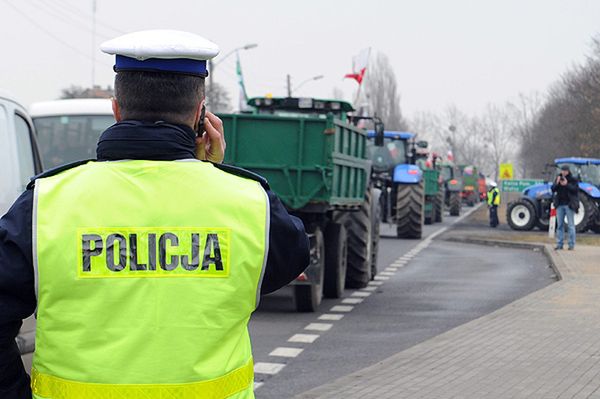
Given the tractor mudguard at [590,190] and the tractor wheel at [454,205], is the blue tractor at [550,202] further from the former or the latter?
the tractor wheel at [454,205]

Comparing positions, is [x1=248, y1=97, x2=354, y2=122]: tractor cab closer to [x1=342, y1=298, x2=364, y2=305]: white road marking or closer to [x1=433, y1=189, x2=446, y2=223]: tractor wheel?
[x1=342, y1=298, x2=364, y2=305]: white road marking

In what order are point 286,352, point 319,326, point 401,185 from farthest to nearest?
point 401,185 < point 319,326 < point 286,352

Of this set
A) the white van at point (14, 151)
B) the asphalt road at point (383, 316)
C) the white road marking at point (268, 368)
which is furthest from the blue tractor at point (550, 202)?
the white van at point (14, 151)

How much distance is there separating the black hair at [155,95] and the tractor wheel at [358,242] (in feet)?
43.1

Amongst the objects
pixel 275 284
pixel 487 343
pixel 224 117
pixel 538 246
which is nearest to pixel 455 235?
pixel 538 246

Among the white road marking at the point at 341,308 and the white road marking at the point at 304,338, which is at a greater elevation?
the white road marking at the point at 304,338

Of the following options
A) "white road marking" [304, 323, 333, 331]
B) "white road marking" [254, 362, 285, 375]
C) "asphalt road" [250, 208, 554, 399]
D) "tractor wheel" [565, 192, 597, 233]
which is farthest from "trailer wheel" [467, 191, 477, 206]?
"white road marking" [254, 362, 285, 375]

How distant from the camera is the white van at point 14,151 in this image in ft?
21.7

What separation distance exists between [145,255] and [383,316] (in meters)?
Answer: 11.5

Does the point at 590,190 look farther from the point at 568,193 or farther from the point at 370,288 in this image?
the point at 370,288

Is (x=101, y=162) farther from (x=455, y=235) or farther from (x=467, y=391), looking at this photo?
(x=455, y=235)

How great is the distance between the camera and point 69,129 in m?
19.8

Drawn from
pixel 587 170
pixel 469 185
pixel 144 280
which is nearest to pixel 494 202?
pixel 587 170

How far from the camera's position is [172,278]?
8.80ft
